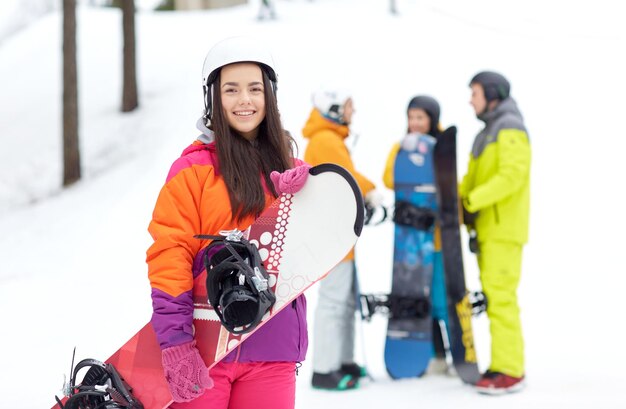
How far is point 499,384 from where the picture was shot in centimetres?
531

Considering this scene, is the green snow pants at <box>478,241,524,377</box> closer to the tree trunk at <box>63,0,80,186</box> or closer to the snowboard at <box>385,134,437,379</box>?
the snowboard at <box>385,134,437,379</box>

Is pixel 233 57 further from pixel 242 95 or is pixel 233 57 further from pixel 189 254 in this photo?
pixel 189 254

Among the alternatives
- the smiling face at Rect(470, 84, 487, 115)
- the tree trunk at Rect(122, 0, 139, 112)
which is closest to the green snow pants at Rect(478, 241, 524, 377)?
the smiling face at Rect(470, 84, 487, 115)

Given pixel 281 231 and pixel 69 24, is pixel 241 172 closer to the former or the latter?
pixel 281 231

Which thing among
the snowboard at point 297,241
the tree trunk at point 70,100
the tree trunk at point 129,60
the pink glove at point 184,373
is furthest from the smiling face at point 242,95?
the tree trunk at point 129,60

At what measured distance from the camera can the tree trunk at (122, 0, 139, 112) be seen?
13.1 metres

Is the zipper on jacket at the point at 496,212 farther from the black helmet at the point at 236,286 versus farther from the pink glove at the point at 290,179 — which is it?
the black helmet at the point at 236,286

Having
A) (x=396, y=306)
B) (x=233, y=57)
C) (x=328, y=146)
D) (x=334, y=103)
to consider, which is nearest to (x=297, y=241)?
(x=233, y=57)

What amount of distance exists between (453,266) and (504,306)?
1.21ft

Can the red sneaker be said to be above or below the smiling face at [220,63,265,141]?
below

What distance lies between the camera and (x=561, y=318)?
6.92 m

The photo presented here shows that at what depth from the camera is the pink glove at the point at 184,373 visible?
8.22ft

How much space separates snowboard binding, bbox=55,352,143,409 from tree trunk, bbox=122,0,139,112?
10.7 m

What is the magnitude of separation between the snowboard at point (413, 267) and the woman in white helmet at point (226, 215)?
9.02ft
